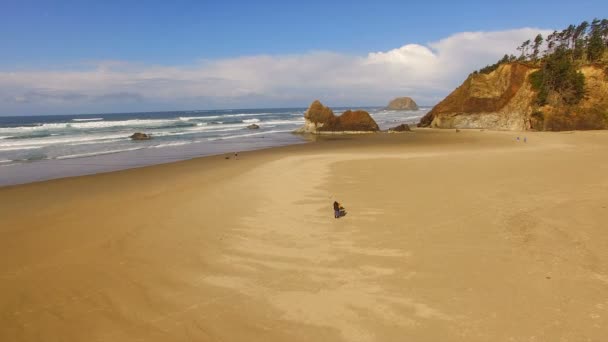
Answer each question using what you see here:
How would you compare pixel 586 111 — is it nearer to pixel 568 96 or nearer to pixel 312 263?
pixel 568 96

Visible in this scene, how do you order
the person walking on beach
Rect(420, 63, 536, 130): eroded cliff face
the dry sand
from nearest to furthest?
the dry sand → the person walking on beach → Rect(420, 63, 536, 130): eroded cliff face

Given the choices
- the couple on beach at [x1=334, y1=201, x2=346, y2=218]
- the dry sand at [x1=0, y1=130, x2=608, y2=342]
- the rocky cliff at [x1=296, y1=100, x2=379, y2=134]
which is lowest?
the dry sand at [x1=0, y1=130, x2=608, y2=342]

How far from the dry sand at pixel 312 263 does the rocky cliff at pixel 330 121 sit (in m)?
38.3

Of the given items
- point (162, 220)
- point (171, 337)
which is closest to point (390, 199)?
point (162, 220)

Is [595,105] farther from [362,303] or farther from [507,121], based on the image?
[362,303]

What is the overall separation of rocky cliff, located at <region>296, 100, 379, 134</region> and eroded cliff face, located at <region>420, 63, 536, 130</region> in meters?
12.6

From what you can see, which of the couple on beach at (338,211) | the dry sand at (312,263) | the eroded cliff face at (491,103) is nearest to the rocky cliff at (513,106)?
the eroded cliff face at (491,103)

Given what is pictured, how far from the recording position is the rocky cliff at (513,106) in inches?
1729

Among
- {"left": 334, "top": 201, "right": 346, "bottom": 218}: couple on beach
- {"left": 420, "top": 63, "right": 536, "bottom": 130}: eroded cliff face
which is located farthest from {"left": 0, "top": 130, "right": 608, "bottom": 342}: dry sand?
{"left": 420, "top": 63, "right": 536, "bottom": 130}: eroded cliff face

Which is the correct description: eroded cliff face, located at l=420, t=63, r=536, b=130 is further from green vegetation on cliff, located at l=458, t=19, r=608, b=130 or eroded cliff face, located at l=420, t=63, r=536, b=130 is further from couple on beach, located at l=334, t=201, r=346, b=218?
couple on beach, located at l=334, t=201, r=346, b=218

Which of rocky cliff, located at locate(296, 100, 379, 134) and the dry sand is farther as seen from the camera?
rocky cliff, located at locate(296, 100, 379, 134)

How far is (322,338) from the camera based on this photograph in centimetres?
561

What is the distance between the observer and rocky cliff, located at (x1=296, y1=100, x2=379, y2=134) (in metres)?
54.1

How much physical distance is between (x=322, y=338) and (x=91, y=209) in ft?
37.0
